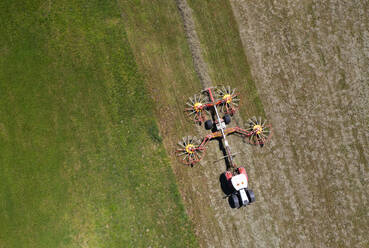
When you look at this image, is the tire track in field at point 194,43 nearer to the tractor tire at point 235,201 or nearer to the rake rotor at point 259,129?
the rake rotor at point 259,129

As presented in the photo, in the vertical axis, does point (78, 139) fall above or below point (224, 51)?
below

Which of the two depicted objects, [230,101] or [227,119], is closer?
[227,119]

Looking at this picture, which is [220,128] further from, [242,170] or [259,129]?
[242,170]

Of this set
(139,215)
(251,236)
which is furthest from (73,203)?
(251,236)

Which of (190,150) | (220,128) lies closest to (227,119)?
(220,128)

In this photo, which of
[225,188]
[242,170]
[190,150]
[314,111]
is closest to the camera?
[242,170]

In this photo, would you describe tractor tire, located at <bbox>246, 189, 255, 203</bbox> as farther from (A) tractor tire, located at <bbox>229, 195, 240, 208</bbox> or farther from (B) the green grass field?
(B) the green grass field

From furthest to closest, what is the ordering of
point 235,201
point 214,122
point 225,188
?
point 214,122
point 225,188
point 235,201
